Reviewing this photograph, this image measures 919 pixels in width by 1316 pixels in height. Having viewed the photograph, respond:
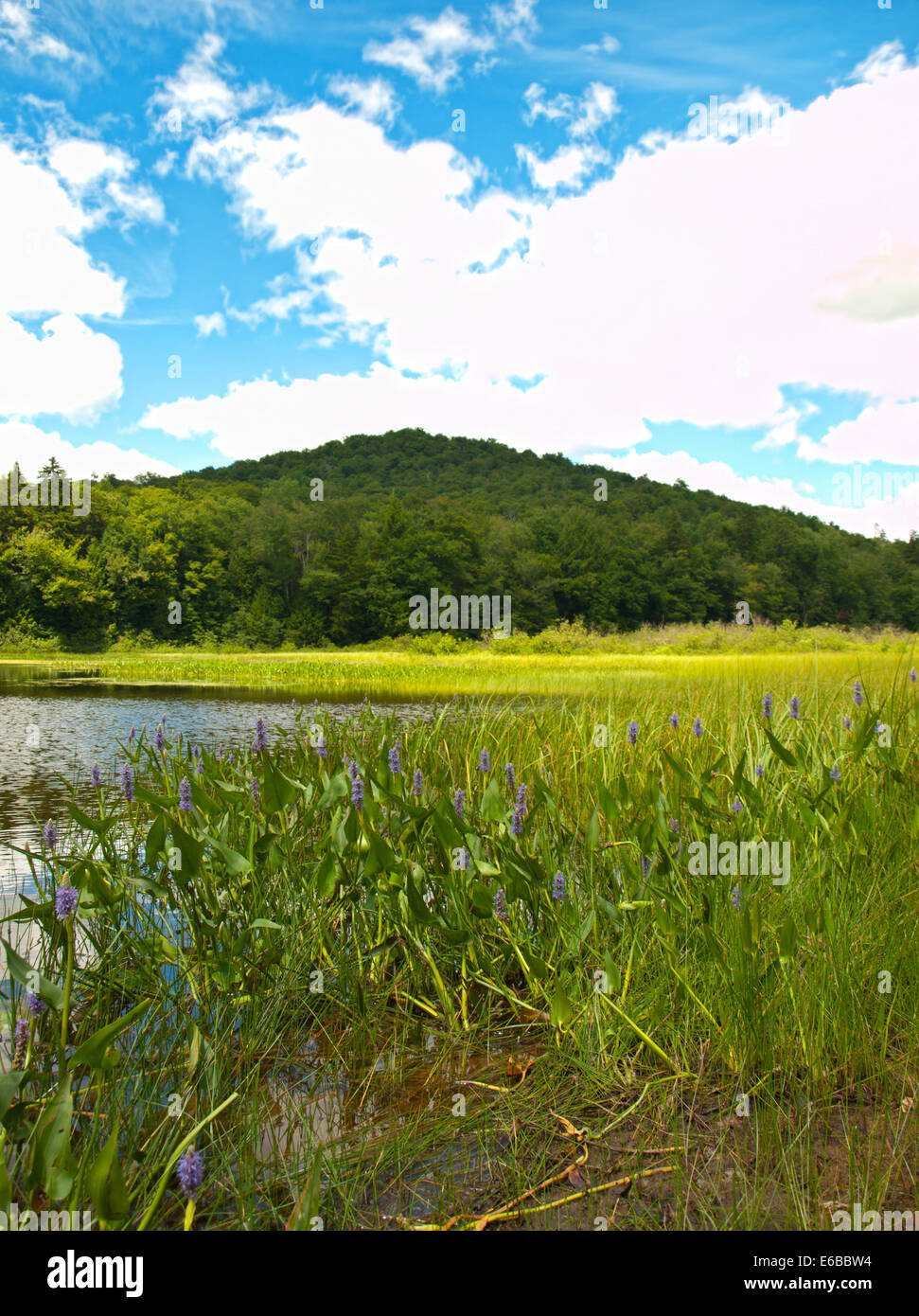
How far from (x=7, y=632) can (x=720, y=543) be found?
46.8 m

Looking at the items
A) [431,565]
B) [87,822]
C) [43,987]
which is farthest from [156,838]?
[431,565]

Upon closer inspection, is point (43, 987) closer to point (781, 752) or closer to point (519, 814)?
point (519, 814)

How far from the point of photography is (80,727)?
11.0 metres

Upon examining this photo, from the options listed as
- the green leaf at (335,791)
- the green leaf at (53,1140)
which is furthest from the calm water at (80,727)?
the green leaf at (53,1140)

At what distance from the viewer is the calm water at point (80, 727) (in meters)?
5.77

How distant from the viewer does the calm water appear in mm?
5773

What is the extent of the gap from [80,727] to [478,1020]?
10091 mm

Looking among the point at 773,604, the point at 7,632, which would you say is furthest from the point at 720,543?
the point at 7,632

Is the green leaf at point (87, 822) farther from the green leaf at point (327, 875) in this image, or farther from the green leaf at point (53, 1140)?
the green leaf at point (53, 1140)

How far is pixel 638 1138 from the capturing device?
6.08 ft

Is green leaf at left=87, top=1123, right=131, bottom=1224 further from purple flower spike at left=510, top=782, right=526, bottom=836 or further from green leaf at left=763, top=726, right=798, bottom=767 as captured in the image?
green leaf at left=763, top=726, right=798, bottom=767

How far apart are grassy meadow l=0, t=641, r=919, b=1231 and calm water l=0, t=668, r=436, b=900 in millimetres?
716

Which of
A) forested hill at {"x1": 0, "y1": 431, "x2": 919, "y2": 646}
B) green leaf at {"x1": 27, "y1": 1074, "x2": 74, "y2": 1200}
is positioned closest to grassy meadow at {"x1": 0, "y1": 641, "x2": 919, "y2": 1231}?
green leaf at {"x1": 27, "y1": 1074, "x2": 74, "y2": 1200}
